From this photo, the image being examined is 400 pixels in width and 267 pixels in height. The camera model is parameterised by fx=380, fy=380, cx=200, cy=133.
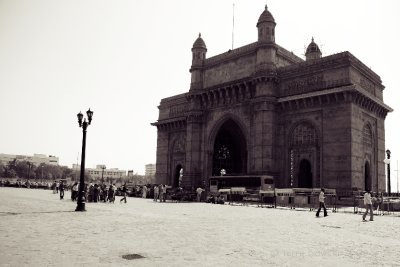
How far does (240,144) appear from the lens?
1748 inches

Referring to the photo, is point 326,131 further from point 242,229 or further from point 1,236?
point 1,236

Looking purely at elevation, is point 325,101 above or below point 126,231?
above

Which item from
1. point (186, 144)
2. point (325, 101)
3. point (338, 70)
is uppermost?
point (338, 70)

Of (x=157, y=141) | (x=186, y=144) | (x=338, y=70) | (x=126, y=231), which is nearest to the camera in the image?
(x=126, y=231)

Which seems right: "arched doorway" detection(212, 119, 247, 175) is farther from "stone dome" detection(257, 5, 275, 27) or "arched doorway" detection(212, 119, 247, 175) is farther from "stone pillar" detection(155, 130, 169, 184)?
"stone dome" detection(257, 5, 275, 27)

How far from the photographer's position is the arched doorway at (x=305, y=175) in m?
33.8

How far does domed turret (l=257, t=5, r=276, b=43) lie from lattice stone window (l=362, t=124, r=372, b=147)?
11.7m

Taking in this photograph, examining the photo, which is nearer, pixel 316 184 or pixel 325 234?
pixel 325 234


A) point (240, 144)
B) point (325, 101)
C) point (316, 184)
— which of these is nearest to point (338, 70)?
point (325, 101)

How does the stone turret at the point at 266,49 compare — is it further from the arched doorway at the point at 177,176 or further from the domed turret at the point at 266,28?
the arched doorway at the point at 177,176

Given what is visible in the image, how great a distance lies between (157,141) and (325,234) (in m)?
40.2

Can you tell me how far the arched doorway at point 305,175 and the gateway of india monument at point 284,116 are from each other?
9 cm

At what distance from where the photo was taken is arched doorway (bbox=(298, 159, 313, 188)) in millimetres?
33812

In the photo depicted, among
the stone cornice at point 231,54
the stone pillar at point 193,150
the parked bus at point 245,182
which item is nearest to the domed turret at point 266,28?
the stone cornice at point 231,54
